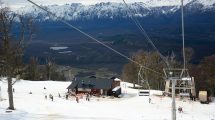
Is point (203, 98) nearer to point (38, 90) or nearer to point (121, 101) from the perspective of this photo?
point (121, 101)

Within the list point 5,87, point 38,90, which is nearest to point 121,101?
point 38,90

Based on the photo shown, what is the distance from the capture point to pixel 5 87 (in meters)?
73.2

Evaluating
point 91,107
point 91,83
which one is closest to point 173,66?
point 91,83

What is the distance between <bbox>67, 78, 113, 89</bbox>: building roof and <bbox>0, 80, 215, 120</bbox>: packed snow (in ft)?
7.69

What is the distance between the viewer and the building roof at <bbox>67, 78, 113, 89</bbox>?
236 ft

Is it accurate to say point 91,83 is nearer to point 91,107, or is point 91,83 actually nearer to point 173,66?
point 173,66

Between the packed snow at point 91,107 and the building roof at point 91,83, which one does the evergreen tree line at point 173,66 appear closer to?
the building roof at point 91,83

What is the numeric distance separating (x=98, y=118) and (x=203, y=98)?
30.1 metres

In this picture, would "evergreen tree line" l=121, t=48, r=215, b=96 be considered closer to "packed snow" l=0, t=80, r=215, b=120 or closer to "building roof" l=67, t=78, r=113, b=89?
"building roof" l=67, t=78, r=113, b=89

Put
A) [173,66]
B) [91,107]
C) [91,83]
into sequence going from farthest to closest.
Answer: [173,66] < [91,83] < [91,107]

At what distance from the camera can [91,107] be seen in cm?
4975

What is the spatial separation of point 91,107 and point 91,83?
913 inches

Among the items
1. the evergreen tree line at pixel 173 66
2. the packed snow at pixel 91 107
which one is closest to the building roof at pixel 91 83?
the packed snow at pixel 91 107

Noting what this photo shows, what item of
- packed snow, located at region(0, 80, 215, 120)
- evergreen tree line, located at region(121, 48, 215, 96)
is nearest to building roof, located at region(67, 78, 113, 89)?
packed snow, located at region(0, 80, 215, 120)
